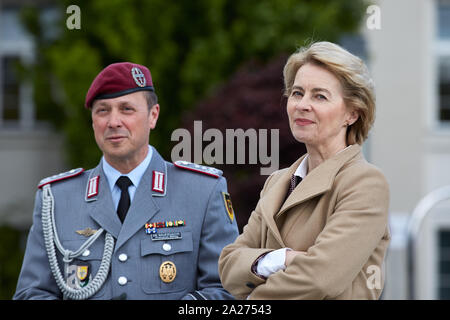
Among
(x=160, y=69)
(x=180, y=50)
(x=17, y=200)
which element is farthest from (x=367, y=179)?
(x=17, y=200)

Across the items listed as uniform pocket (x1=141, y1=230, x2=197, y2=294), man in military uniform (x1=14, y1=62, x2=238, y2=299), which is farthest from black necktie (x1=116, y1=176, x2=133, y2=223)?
uniform pocket (x1=141, y1=230, x2=197, y2=294)

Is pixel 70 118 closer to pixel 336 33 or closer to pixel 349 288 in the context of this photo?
pixel 336 33

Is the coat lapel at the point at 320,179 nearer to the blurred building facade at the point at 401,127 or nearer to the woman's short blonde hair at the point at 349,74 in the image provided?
the woman's short blonde hair at the point at 349,74

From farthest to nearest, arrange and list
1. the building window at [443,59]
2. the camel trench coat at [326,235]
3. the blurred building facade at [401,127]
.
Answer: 1. the building window at [443,59]
2. the blurred building facade at [401,127]
3. the camel trench coat at [326,235]

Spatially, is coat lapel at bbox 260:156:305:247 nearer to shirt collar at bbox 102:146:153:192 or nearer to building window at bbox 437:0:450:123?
shirt collar at bbox 102:146:153:192

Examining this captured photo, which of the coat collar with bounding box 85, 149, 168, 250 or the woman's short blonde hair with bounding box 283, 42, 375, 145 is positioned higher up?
the woman's short blonde hair with bounding box 283, 42, 375, 145

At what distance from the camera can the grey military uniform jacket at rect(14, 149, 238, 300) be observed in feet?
9.07

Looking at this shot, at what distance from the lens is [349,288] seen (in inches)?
86.8

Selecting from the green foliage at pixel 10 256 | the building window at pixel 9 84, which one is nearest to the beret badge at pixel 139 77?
the green foliage at pixel 10 256

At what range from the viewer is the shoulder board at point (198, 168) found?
2.91m

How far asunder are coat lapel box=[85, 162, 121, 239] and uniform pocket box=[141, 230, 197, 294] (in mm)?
109

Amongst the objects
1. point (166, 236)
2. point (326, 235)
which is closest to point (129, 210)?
point (166, 236)

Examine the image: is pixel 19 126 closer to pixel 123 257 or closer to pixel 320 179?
pixel 123 257

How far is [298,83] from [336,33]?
5.34 metres
